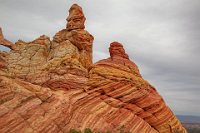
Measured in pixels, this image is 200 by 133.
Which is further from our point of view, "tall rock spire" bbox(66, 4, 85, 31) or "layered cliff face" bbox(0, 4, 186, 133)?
"tall rock spire" bbox(66, 4, 85, 31)

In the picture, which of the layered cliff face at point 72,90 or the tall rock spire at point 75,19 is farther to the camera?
the tall rock spire at point 75,19

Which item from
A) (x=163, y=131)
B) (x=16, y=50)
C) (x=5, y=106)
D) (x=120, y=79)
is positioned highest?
(x=16, y=50)

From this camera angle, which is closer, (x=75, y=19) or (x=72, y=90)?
(x=72, y=90)

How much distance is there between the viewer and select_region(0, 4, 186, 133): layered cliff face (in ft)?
179

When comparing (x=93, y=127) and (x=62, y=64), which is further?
(x=62, y=64)

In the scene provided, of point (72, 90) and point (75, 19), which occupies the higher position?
point (75, 19)

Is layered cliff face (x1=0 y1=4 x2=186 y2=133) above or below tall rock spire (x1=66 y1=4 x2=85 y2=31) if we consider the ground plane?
below

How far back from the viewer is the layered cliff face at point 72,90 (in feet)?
179

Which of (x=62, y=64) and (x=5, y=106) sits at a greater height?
(x=62, y=64)

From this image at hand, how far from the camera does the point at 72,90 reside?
62094 millimetres

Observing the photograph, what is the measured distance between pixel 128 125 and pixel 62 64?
57.4 feet

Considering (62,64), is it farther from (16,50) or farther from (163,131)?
(163,131)

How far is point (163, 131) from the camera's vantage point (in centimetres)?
6906

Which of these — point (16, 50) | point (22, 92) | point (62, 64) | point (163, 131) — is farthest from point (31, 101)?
point (163, 131)
